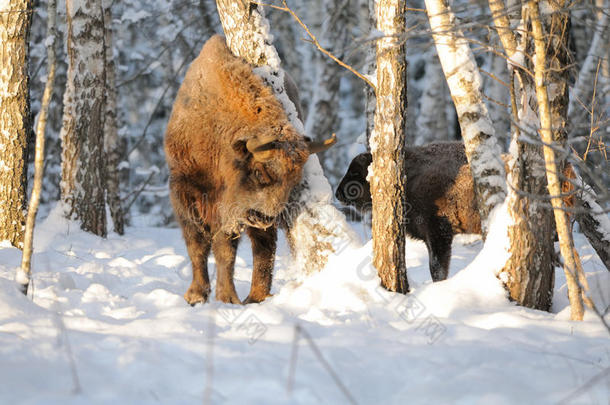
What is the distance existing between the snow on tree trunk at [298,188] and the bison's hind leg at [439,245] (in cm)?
165

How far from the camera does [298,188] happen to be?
4926 millimetres

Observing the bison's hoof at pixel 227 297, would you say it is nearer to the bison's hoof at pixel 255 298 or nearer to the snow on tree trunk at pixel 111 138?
the bison's hoof at pixel 255 298

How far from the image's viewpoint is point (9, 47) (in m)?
5.62

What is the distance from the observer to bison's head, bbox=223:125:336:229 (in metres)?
4.55

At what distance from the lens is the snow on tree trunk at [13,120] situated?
5.59 m

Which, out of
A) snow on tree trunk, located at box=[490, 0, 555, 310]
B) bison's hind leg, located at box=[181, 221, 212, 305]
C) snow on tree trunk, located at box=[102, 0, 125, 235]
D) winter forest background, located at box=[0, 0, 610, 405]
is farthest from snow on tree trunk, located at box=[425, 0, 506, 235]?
snow on tree trunk, located at box=[102, 0, 125, 235]

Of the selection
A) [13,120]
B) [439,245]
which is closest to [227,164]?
[13,120]

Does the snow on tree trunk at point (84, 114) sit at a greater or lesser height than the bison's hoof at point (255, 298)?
greater

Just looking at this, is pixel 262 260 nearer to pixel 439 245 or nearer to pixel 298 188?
pixel 298 188

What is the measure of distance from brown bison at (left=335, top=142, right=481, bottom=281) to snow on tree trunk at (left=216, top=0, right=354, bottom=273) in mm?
1555

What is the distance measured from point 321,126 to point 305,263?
22.4 ft

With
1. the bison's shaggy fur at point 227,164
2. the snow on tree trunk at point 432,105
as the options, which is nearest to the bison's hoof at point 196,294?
the bison's shaggy fur at point 227,164

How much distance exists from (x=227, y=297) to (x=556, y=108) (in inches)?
110

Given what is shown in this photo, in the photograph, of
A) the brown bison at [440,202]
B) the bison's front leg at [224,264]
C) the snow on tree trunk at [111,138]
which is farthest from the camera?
the snow on tree trunk at [111,138]
